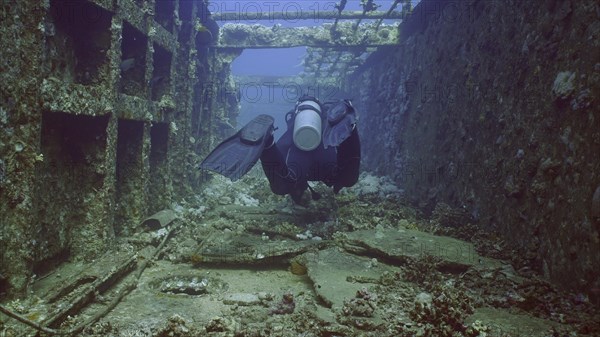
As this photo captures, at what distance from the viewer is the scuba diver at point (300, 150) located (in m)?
5.96

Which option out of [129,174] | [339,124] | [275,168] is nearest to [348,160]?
[339,124]

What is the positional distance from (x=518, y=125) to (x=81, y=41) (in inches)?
242

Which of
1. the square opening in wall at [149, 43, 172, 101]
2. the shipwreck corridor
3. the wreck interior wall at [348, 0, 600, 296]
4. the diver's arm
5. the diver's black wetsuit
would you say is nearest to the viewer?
the shipwreck corridor

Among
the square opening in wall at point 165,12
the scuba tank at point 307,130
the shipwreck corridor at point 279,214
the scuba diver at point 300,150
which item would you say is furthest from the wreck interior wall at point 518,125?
the square opening in wall at point 165,12

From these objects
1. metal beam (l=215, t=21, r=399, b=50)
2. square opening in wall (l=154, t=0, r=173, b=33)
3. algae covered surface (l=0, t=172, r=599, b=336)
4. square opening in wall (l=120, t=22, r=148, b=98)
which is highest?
metal beam (l=215, t=21, r=399, b=50)

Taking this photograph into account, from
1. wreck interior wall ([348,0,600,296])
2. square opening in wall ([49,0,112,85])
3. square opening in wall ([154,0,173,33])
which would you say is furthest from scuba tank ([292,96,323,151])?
square opening in wall ([154,0,173,33])

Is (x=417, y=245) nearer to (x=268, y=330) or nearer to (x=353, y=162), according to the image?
(x=353, y=162)

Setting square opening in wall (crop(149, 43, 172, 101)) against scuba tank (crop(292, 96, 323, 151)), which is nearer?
scuba tank (crop(292, 96, 323, 151))

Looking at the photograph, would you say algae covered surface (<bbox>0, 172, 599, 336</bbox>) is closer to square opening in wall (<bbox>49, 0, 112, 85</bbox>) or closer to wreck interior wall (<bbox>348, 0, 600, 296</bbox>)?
wreck interior wall (<bbox>348, 0, 600, 296</bbox>)

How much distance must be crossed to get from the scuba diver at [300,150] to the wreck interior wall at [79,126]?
1487 millimetres

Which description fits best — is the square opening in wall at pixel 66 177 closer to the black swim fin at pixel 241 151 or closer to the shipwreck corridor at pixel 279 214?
the shipwreck corridor at pixel 279 214

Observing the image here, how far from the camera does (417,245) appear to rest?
5.77 m

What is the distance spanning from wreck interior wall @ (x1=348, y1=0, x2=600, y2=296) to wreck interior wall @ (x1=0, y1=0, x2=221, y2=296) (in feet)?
17.6

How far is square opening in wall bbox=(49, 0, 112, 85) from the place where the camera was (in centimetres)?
510
